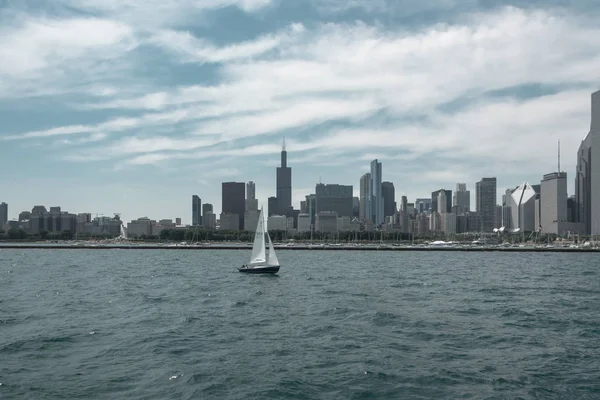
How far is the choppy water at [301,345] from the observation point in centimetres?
2616

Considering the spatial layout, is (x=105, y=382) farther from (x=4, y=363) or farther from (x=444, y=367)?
(x=444, y=367)

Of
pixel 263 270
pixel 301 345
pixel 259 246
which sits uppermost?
pixel 259 246

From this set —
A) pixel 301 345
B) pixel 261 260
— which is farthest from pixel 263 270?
pixel 301 345

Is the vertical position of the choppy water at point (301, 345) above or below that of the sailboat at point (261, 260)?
below

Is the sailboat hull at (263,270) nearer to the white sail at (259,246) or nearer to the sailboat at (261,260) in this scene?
the sailboat at (261,260)

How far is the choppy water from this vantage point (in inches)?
1030

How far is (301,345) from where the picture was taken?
114 feet

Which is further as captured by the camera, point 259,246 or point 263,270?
point 259,246

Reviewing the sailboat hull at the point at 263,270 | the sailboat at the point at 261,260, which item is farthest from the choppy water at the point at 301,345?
the sailboat at the point at 261,260

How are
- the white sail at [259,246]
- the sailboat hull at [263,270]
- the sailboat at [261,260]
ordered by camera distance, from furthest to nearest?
the white sail at [259,246]
the sailboat at [261,260]
the sailboat hull at [263,270]

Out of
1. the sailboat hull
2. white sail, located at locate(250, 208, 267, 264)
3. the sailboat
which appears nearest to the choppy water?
the sailboat hull

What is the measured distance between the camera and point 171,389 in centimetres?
2591

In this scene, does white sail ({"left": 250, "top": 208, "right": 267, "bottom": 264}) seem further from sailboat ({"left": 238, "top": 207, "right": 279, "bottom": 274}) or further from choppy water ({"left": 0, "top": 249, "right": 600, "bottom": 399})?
choppy water ({"left": 0, "top": 249, "right": 600, "bottom": 399})

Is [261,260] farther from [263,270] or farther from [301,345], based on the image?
[301,345]
